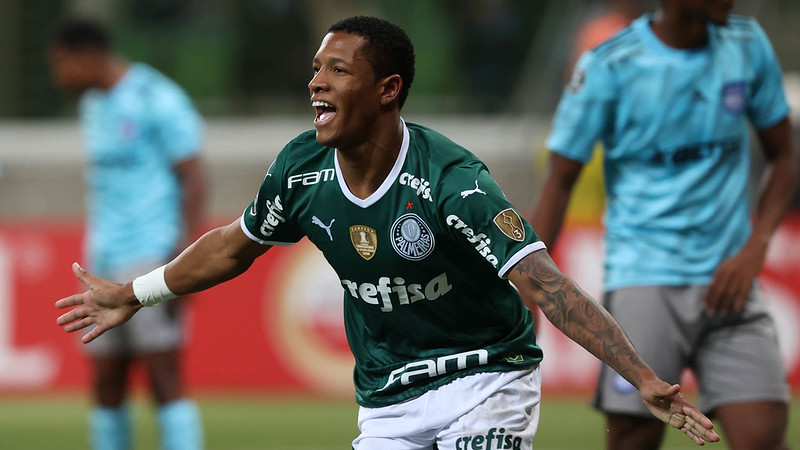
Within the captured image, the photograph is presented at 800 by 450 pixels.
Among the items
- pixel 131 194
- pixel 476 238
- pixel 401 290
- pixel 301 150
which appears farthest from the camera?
pixel 131 194

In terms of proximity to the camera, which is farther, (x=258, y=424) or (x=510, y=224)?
A: (x=258, y=424)

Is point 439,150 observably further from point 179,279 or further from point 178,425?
point 178,425

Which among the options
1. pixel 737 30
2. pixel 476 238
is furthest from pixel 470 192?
pixel 737 30

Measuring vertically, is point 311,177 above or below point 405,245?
above

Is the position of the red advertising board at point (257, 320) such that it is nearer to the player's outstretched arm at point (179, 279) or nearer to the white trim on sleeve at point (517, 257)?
the player's outstretched arm at point (179, 279)

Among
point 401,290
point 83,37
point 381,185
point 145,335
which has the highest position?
point 83,37

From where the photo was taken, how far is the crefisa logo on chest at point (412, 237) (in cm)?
380

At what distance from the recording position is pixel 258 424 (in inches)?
372

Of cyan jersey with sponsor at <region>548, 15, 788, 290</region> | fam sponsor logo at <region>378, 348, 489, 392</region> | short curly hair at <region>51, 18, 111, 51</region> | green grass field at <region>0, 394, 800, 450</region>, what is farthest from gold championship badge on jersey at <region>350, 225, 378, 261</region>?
green grass field at <region>0, 394, 800, 450</region>

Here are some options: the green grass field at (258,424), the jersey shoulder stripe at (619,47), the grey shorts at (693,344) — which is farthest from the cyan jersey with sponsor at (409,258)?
the green grass field at (258,424)

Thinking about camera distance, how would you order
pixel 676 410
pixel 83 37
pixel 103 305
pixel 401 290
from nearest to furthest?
pixel 676 410, pixel 401 290, pixel 103 305, pixel 83 37

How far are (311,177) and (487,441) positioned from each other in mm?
992

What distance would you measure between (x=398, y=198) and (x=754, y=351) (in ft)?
5.61

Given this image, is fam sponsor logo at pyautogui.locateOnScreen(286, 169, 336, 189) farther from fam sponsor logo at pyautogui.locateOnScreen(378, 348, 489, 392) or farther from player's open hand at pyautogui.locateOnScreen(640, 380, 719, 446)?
player's open hand at pyautogui.locateOnScreen(640, 380, 719, 446)
